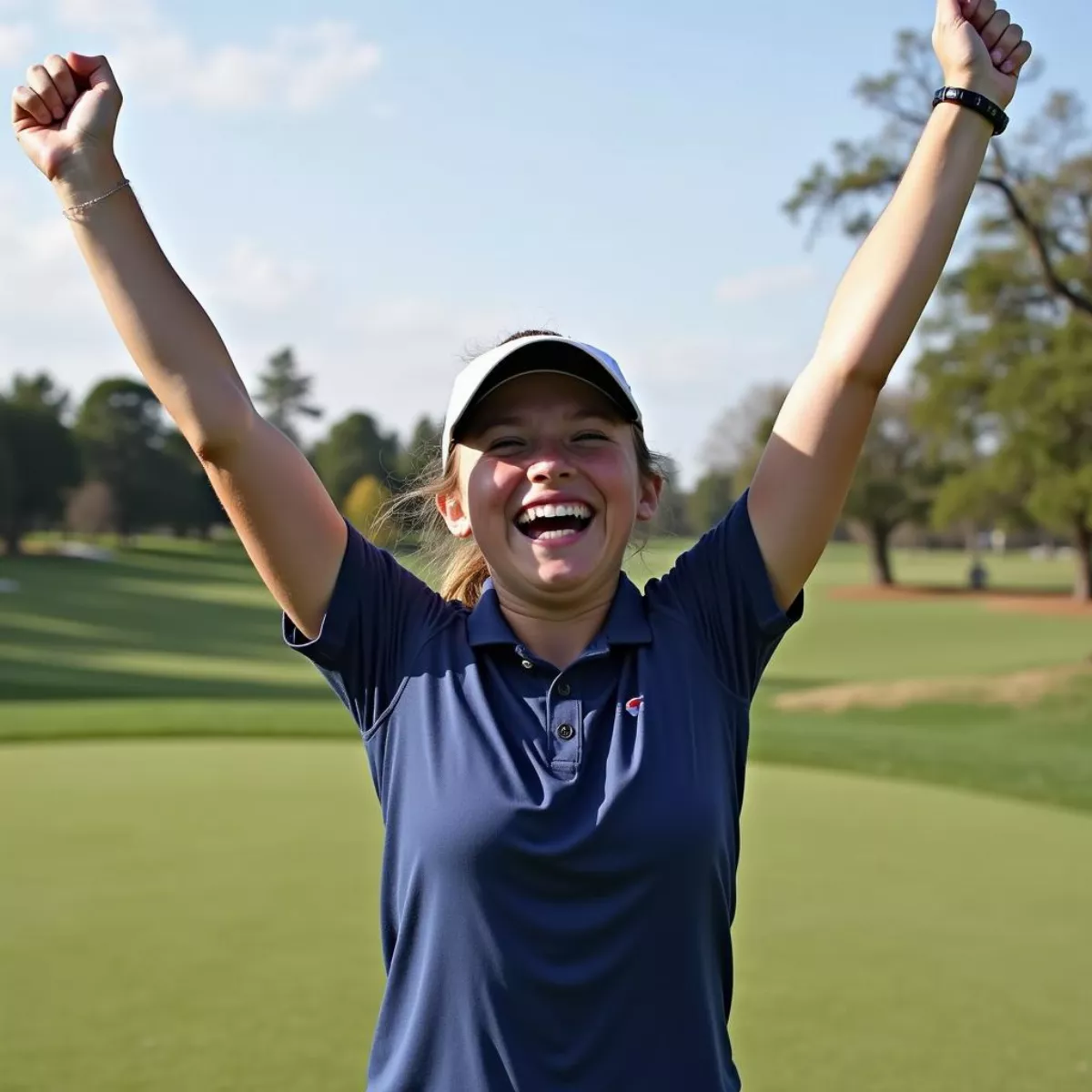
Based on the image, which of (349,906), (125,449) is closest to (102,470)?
(125,449)

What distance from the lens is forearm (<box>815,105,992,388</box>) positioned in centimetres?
185

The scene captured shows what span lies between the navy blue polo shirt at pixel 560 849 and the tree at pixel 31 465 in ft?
134

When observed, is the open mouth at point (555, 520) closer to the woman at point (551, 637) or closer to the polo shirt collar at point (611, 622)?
the woman at point (551, 637)

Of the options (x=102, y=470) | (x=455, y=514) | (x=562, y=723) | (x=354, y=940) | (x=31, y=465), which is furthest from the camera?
(x=102, y=470)

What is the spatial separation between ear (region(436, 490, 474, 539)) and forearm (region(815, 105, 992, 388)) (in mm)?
545

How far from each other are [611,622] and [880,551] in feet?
127

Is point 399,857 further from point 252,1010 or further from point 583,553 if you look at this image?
point 252,1010

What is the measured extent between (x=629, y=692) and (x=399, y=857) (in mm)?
356

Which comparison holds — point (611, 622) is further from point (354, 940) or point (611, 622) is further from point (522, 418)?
point (354, 940)

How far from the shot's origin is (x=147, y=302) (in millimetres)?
1802

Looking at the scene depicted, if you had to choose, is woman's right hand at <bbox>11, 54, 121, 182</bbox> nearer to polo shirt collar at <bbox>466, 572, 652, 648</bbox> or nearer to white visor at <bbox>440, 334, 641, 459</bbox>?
white visor at <bbox>440, 334, 641, 459</bbox>

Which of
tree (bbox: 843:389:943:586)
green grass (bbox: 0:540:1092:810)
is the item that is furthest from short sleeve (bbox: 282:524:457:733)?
tree (bbox: 843:389:943:586)

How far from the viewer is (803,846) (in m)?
5.86

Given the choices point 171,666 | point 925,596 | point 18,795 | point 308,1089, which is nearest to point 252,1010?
point 308,1089
